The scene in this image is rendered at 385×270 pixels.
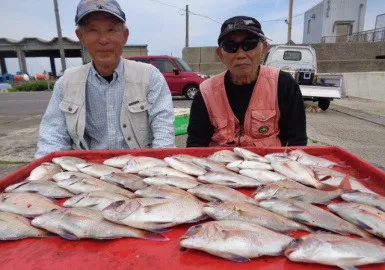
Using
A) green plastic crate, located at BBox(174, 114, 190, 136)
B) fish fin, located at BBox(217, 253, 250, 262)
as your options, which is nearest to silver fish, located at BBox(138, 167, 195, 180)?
fish fin, located at BBox(217, 253, 250, 262)

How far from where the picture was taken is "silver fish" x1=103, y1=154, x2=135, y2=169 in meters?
2.13

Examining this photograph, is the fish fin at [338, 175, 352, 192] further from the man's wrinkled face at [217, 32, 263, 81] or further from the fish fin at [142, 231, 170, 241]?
the man's wrinkled face at [217, 32, 263, 81]

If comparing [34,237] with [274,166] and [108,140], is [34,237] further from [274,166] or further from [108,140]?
Result: [108,140]

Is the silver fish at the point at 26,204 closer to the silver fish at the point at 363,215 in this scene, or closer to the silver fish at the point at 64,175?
the silver fish at the point at 64,175

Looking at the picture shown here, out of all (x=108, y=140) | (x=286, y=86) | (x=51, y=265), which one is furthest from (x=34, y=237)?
(x=286, y=86)

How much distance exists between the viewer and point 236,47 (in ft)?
9.32

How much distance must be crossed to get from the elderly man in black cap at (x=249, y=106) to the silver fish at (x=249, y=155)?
2.52 feet

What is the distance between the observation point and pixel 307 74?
34.9ft

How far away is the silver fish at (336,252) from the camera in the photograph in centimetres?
109

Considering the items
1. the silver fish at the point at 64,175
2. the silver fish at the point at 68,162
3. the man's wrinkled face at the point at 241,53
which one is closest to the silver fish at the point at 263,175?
the silver fish at the point at 64,175

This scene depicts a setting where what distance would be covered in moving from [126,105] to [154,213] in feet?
6.00

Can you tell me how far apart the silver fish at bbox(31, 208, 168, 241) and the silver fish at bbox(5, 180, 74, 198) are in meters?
0.35

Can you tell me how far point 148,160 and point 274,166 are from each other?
866mm

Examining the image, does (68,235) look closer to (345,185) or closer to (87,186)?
(87,186)
